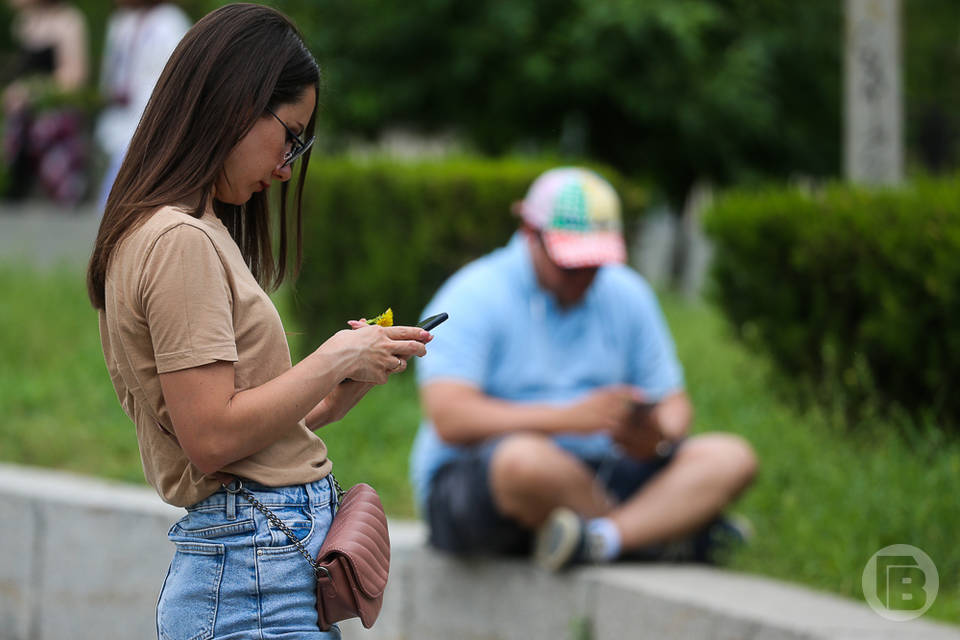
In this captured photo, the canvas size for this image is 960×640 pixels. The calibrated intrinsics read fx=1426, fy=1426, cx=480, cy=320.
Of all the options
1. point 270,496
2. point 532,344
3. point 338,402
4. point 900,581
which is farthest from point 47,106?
point 270,496

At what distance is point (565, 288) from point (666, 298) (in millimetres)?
6043

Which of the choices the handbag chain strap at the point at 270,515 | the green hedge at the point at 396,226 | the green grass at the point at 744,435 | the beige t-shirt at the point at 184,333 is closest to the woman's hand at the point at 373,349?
the beige t-shirt at the point at 184,333

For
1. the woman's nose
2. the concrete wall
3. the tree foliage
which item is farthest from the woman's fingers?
the tree foliage

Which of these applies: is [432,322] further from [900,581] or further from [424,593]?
[424,593]

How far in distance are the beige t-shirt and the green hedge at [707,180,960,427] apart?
3.24 meters

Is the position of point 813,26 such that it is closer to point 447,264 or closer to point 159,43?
point 447,264

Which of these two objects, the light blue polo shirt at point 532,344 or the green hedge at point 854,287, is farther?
the green hedge at point 854,287

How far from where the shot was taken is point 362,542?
2.11m

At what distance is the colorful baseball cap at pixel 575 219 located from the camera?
4543mm

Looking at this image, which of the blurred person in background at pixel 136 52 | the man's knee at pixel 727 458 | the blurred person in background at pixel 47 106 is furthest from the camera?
the blurred person in background at pixel 47 106

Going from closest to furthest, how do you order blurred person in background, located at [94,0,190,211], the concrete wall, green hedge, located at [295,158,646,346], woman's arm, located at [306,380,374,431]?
woman's arm, located at [306,380,374,431] → the concrete wall → blurred person in background, located at [94,0,190,211] → green hedge, located at [295,158,646,346]

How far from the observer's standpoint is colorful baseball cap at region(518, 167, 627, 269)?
179 inches

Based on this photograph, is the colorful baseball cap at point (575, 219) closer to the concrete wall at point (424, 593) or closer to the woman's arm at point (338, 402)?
the concrete wall at point (424, 593)

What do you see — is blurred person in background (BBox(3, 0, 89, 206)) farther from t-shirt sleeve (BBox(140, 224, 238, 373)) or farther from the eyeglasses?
t-shirt sleeve (BBox(140, 224, 238, 373))
